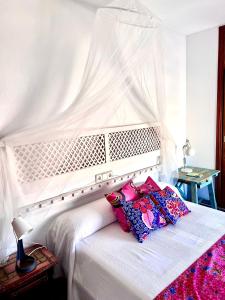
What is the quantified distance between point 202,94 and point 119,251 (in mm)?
2565

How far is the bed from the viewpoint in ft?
4.69

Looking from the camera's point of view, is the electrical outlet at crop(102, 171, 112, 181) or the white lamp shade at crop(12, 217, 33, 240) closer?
the white lamp shade at crop(12, 217, 33, 240)

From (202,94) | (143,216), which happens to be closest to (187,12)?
(202,94)

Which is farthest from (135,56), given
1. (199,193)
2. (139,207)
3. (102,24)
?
(199,193)

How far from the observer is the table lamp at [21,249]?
148 cm

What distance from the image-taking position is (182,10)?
Answer: 8.18 feet

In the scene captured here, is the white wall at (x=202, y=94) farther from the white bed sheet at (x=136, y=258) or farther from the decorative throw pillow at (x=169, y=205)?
the white bed sheet at (x=136, y=258)

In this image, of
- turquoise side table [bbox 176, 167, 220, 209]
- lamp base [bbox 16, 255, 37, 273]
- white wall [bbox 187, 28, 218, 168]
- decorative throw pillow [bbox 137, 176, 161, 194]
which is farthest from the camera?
white wall [bbox 187, 28, 218, 168]

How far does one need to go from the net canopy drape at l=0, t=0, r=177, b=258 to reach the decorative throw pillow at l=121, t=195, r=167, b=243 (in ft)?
2.00

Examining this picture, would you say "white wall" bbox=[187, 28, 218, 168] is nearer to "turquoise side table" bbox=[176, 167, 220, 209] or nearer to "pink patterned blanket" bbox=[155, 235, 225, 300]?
"turquoise side table" bbox=[176, 167, 220, 209]

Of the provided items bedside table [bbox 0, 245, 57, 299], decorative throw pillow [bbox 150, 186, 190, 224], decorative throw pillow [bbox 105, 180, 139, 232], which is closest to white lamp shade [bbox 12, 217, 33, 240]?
bedside table [bbox 0, 245, 57, 299]

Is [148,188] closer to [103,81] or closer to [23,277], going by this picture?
[103,81]

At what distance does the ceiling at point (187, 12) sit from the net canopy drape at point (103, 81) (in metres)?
0.29

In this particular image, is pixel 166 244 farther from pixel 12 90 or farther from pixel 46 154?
pixel 12 90
